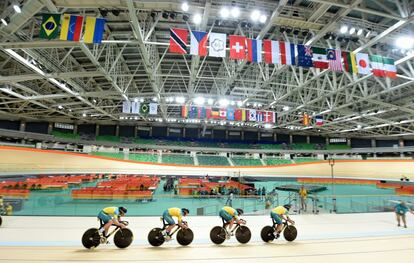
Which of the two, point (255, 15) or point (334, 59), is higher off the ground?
point (255, 15)

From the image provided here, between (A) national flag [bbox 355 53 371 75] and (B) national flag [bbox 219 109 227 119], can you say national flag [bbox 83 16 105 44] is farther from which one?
(B) national flag [bbox 219 109 227 119]

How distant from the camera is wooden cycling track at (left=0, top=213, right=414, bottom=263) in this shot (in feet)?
17.9

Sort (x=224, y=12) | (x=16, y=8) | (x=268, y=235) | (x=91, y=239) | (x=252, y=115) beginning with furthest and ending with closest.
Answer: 1. (x=252, y=115)
2. (x=224, y=12)
3. (x=16, y=8)
4. (x=268, y=235)
5. (x=91, y=239)

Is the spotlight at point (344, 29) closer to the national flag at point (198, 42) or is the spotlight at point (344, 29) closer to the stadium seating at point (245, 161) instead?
the national flag at point (198, 42)

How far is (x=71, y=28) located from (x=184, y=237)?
8703mm

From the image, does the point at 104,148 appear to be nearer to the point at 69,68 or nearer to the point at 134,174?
the point at 134,174

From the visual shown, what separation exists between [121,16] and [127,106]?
8.95 m

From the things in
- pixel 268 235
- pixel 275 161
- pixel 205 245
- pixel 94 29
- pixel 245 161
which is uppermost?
pixel 94 29

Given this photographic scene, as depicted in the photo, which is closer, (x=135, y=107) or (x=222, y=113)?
(x=135, y=107)

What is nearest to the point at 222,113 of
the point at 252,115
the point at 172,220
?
the point at 252,115

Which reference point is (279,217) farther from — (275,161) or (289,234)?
(275,161)

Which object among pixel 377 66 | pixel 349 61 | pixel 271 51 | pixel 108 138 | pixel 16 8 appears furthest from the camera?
pixel 108 138

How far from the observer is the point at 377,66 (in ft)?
35.3

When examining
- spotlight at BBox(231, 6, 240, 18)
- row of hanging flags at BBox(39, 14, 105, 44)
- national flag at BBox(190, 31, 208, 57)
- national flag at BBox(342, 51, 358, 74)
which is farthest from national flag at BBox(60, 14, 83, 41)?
national flag at BBox(342, 51, 358, 74)
